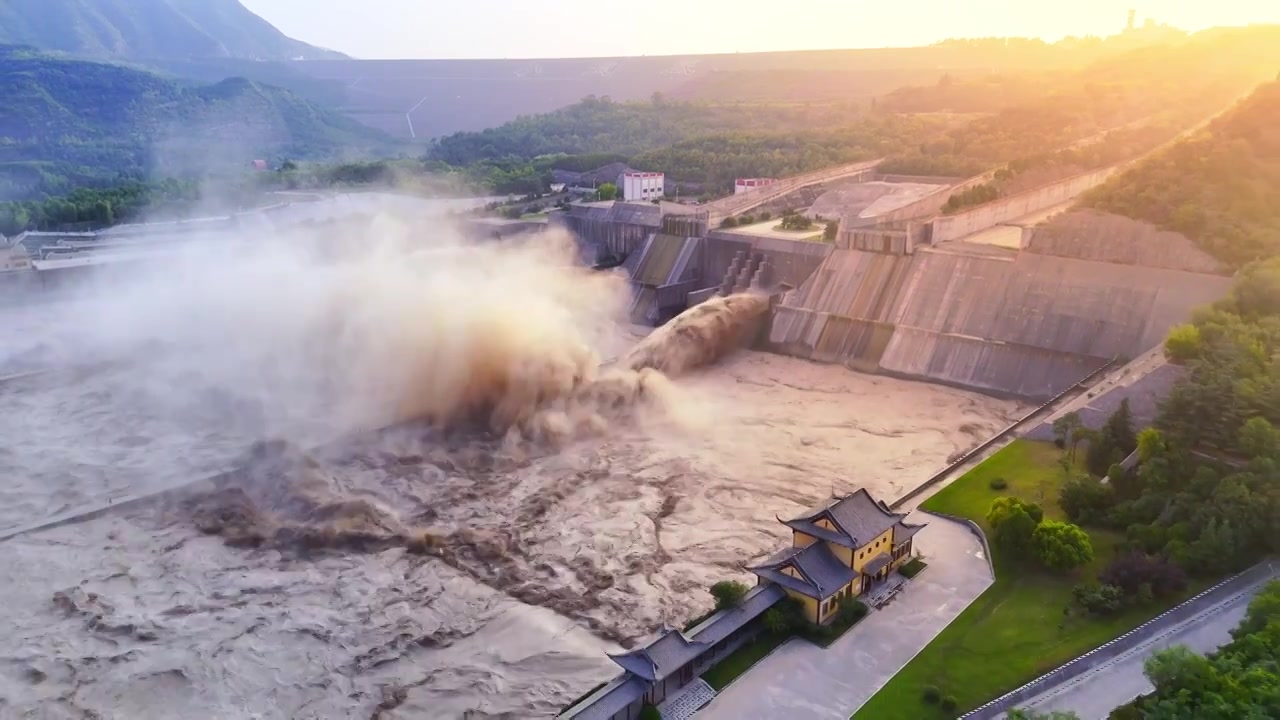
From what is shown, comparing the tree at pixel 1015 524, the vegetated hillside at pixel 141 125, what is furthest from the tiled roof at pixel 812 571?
the vegetated hillside at pixel 141 125

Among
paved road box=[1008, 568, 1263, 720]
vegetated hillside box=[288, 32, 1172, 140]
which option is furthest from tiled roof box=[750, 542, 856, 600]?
vegetated hillside box=[288, 32, 1172, 140]

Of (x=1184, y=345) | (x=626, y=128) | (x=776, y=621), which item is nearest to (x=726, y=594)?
(x=776, y=621)

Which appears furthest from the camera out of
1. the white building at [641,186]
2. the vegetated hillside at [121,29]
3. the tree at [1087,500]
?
the vegetated hillside at [121,29]

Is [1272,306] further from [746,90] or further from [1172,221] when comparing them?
[746,90]

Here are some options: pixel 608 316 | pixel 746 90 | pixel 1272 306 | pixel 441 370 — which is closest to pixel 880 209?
pixel 608 316

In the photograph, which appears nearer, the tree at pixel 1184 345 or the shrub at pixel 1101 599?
the shrub at pixel 1101 599

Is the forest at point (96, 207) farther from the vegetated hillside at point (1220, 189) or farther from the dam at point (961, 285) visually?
the vegetated hillside at point (1220, 189)

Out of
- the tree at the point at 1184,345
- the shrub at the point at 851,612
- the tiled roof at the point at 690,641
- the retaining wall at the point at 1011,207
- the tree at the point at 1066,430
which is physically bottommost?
the shrub at the point at 851,612
